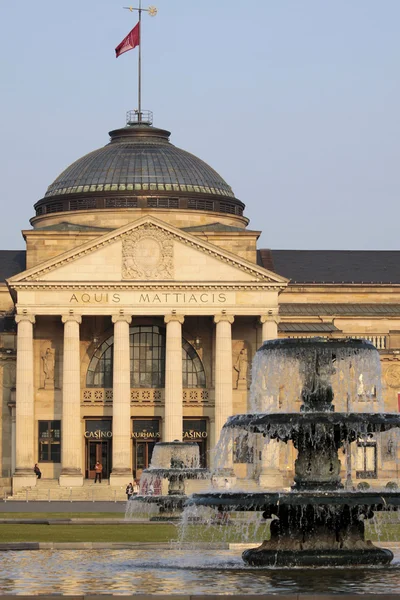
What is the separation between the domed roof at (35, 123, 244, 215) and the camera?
395ft

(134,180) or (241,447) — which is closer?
(241,447)

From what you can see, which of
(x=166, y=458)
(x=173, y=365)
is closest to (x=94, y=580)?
(x=166, y=458)

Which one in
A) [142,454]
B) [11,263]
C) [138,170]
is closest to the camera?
[142,454]

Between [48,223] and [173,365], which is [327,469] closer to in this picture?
[173,365]

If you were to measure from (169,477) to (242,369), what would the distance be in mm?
45172

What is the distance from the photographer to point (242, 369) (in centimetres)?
11131

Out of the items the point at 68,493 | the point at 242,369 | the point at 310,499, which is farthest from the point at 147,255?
the point at 310,499

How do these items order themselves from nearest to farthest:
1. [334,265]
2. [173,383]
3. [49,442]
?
[173,383]
[49,442]
[334,265]

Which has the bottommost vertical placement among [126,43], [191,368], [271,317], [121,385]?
[121,385]

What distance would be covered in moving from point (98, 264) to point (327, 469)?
232 ft

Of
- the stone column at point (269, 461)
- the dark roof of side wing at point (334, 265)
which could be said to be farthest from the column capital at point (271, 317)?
the dark roof of side wing at point (334, 265)

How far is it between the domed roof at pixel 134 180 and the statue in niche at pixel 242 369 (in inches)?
557

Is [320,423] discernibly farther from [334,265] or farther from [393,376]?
[334,265]

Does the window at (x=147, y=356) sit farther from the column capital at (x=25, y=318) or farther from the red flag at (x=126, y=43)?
the red flag at (x=126, y=43)
